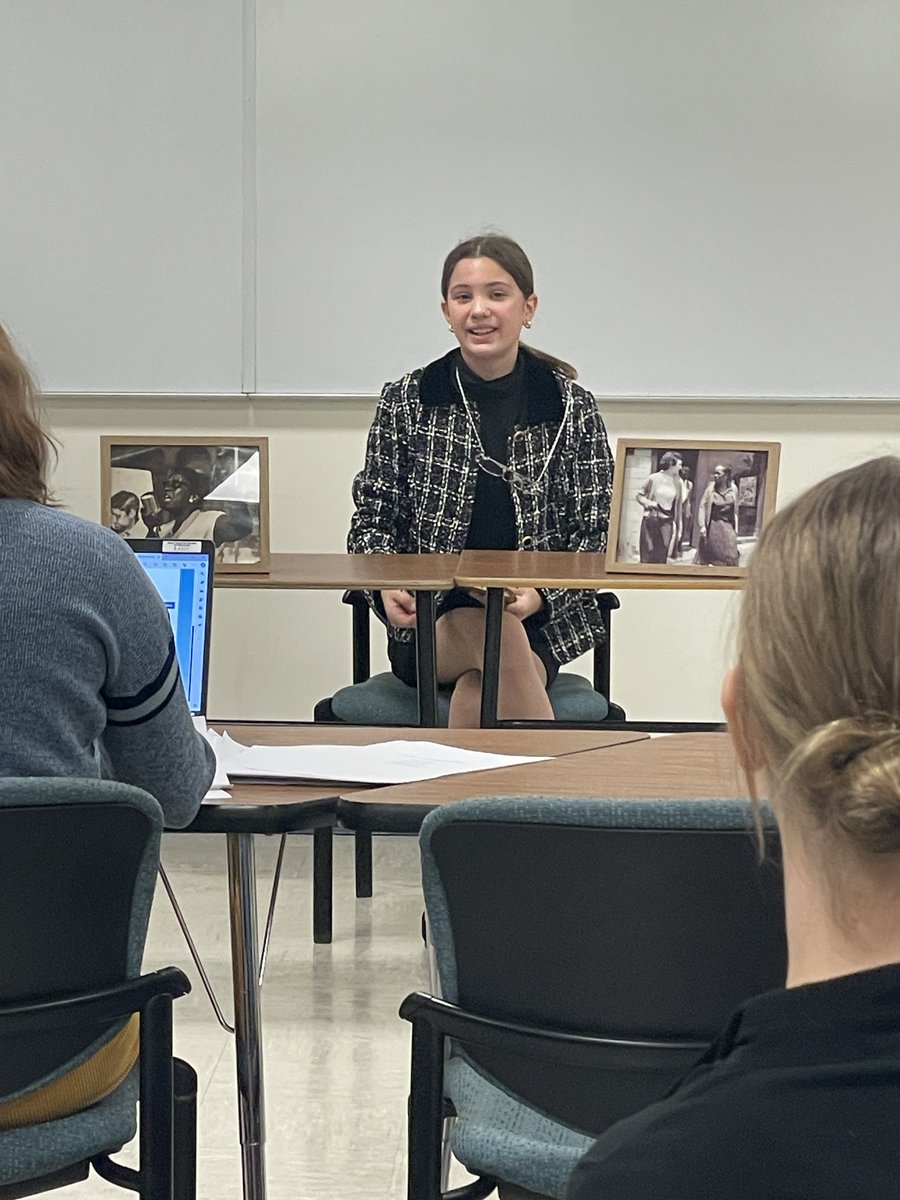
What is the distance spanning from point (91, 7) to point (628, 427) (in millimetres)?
2030

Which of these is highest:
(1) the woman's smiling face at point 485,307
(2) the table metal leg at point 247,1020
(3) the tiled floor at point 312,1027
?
(1) the woman's smiling face at point 485,307

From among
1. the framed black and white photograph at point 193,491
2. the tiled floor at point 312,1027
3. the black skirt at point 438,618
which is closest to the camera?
the tiled floor at point 312,1027

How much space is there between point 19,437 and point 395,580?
1.56 m

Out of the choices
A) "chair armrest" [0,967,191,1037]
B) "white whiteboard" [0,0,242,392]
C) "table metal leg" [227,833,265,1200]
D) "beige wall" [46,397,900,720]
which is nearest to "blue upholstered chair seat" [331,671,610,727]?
"beige wall" [46,397,900,720]

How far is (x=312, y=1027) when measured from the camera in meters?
2.79

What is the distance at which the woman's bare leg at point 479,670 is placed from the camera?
3268mm

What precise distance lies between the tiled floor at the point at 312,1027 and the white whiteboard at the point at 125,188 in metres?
1.55

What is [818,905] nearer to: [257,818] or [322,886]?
[257,818]

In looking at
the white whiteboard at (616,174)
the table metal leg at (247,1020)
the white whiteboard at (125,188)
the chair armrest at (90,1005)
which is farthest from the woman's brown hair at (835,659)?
the white whiteboard at (125,188)

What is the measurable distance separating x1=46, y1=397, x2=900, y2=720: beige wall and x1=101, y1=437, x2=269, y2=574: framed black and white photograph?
1.26 meters

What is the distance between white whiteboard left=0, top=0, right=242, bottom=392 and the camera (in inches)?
172

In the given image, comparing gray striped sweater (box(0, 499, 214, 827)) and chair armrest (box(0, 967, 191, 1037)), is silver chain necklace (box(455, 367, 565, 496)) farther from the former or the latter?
chair armrest (box(0, 967, 191, 1037))

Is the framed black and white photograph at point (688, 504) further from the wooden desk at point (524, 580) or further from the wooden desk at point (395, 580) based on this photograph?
the wooden desk at point (395, 580)

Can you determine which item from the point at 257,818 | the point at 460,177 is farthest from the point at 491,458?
the point at 257,818
